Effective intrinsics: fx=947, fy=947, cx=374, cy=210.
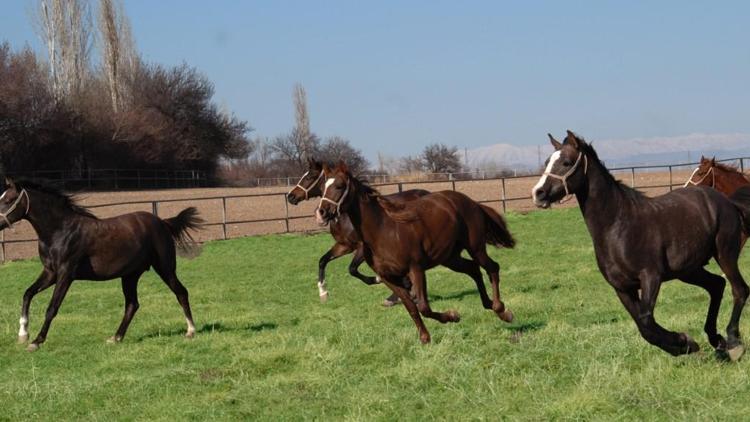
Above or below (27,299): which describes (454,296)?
below

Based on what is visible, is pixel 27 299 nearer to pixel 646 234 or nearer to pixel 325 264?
pixel 325 264

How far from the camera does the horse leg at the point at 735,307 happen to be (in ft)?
21.5

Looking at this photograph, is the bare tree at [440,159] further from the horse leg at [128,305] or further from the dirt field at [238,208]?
the horse leg at [128,305]

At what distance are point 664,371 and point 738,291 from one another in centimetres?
118

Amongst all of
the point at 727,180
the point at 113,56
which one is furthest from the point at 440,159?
the point at 727,180

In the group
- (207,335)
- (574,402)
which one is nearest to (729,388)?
(574,402)

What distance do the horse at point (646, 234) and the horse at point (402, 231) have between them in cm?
206

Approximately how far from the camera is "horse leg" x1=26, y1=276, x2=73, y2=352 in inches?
386

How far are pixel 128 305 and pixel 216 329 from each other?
102cm

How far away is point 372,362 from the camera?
7508 mm

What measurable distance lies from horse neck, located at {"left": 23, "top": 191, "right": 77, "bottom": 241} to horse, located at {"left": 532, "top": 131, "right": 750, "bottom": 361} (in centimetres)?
593

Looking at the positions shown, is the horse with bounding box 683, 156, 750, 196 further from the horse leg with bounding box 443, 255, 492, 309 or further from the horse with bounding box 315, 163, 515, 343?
the horse with bounding box 315, 163, 515, 343

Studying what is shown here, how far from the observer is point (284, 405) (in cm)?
631

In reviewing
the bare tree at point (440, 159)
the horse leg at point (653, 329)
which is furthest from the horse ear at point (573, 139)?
the bare tree at point (440, 159)
